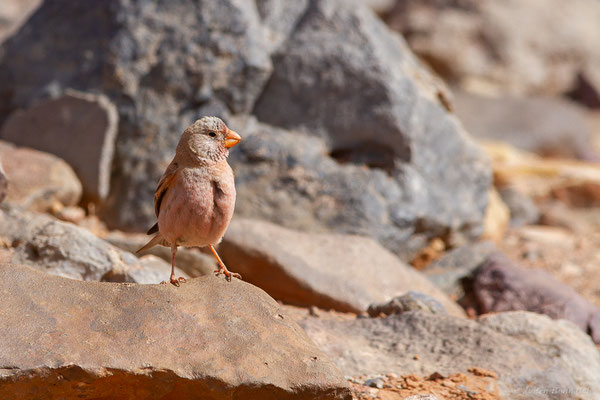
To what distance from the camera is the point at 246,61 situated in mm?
6320

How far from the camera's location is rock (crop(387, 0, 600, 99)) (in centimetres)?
1673

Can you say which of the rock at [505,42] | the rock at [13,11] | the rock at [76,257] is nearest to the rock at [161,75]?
the rock at [76,257]

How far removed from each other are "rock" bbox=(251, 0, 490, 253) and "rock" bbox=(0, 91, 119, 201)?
1211 millimetres

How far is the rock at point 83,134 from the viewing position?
6.21 meters

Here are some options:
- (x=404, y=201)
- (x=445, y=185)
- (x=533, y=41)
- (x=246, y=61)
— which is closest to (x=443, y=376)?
(x=404, y=201)

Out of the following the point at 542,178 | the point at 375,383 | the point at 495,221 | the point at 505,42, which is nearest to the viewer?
the point at 375,383

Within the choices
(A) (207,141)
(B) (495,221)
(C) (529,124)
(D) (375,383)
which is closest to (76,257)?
(A) (207,141)

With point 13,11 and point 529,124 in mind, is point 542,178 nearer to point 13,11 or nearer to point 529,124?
point 529,124

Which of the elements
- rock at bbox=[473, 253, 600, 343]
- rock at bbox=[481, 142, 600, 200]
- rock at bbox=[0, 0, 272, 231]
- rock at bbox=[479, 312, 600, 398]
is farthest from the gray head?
rock at bbox=[481, 142, 600, 200]

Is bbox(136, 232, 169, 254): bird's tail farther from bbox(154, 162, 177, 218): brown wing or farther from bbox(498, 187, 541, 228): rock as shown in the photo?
bbox(498, 187, 541, 228): rock

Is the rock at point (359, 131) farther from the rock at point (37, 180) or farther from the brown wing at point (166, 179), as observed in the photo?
the brown wing at point (166, 179)

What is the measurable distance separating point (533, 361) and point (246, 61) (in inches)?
145

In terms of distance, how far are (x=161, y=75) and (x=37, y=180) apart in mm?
1418

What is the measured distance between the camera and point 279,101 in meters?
6.43
